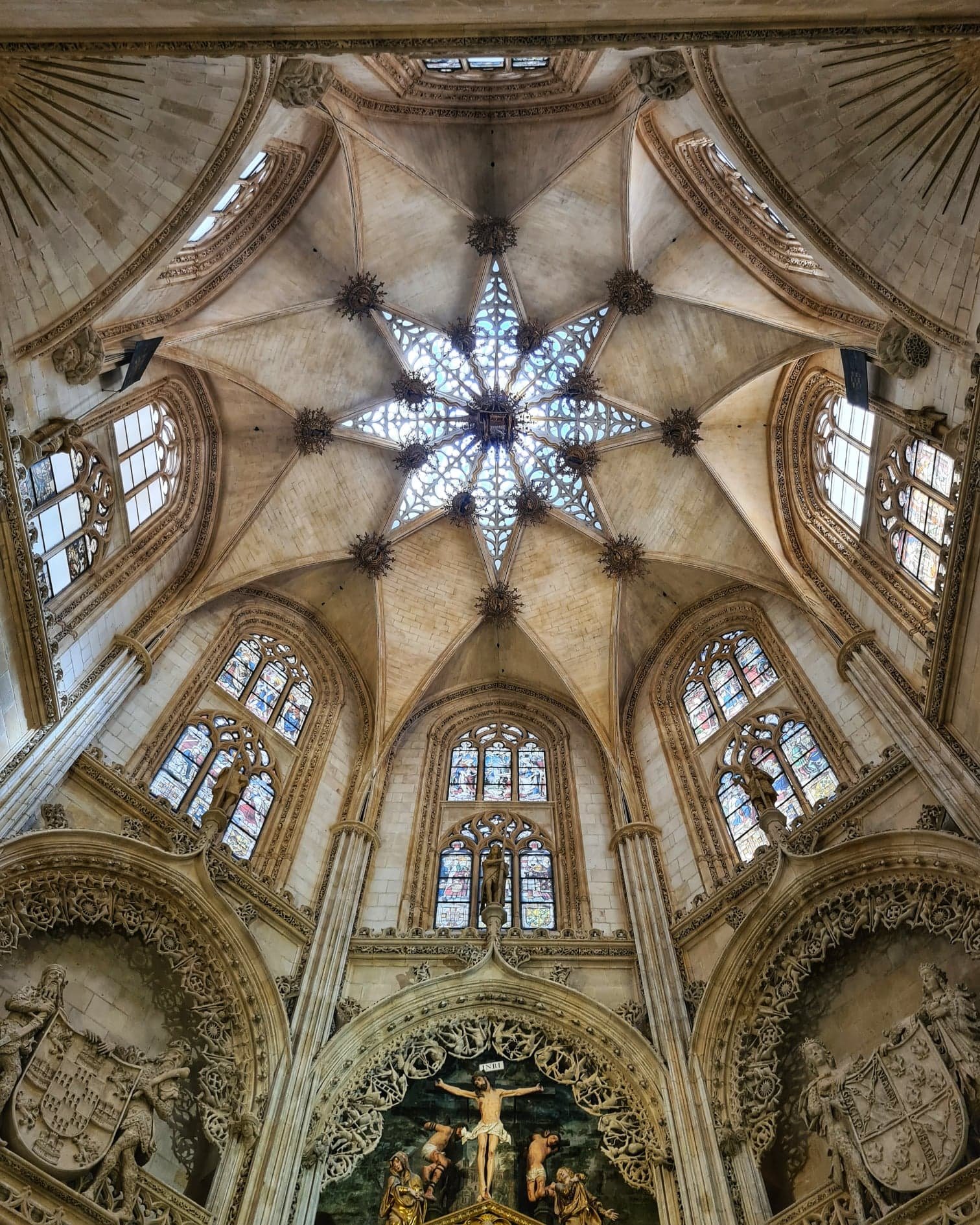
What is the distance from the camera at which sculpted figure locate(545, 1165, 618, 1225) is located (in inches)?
366

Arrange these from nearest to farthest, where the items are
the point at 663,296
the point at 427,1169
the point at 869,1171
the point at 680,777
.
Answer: the point at 869,1171 → the point at 427,1169 → the point at 680,777 → the point at 663,296

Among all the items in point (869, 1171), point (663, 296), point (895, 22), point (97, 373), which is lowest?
point (869, 1171)

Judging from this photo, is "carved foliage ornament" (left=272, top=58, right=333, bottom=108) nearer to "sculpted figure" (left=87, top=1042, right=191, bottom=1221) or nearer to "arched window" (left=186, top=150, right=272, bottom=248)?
"arched window" (left=186, top=150, right=272, bottom=248)

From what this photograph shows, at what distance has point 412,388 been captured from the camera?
1788 centimetres

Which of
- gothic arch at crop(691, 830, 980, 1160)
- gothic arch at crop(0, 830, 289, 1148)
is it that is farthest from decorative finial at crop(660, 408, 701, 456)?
gothic arch at crop(0, 830, 289, 1148)

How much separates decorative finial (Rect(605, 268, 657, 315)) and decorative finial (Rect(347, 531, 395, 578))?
6.15 meters

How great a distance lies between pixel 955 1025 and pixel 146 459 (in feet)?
42.3

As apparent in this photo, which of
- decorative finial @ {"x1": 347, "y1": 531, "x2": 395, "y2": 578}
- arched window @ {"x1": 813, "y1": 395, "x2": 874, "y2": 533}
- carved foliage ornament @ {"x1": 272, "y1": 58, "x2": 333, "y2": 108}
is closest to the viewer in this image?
carved foliage ornament @ {"x1": 272, "y1": 58, "x2": 333, "y2": 108}

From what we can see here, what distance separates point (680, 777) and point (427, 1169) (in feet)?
22.5

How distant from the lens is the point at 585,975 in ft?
39.0

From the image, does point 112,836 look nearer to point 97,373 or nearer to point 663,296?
point 97,373

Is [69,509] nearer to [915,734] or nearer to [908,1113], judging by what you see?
[915,734]

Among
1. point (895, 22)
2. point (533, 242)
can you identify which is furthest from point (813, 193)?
point (533, 242)

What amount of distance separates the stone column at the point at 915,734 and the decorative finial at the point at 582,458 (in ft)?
22.4
